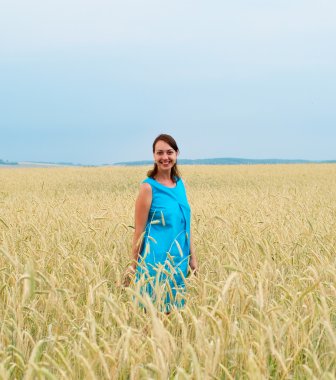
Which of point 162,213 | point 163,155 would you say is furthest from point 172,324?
→ point 163,155

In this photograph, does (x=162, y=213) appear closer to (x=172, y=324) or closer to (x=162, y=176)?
(x=162, y=176)

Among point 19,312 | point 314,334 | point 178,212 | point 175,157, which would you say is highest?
point 175,157

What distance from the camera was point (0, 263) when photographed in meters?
3.70

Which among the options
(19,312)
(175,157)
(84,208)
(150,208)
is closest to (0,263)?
(150,208)

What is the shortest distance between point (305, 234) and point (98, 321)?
241 cm

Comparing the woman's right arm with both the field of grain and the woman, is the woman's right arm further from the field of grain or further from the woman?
the field of grain

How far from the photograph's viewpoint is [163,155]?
3.12 metres

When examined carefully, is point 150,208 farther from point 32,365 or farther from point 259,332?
point 32,365

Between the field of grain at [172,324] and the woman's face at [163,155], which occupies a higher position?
the woman's face at [163,155]

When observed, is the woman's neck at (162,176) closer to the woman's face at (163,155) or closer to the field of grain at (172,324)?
the woman's face at (163,155)

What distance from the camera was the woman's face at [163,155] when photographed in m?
3.13

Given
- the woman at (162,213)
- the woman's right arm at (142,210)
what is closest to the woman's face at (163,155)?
the woman at (162,213)

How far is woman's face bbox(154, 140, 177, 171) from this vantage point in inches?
123

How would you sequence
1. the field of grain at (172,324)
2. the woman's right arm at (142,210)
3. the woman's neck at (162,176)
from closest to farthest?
the field of grain at (172,324), the woman's right arm at (142,210), the woman's neck at (162,176)
